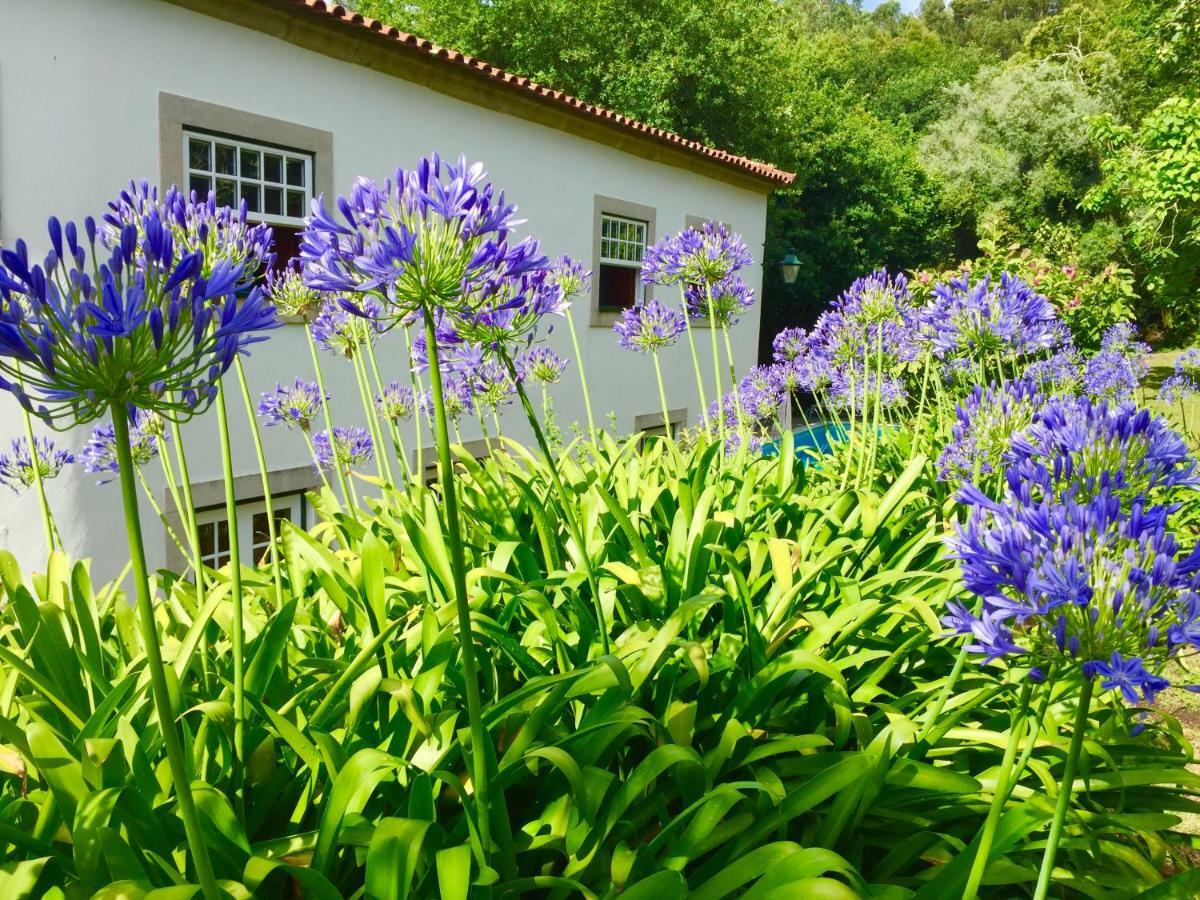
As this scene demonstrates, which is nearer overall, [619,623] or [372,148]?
[619,623]

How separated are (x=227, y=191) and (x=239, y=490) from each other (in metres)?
2.37

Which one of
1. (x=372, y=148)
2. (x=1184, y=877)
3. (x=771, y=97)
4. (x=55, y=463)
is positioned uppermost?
(x=771, y=97)

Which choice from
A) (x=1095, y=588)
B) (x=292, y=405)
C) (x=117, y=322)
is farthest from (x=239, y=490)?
(x=1095, y=588)

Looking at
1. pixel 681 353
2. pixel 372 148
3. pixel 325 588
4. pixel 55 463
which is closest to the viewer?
pixel 325 588

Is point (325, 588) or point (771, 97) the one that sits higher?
point (771, 97)

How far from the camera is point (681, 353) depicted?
41.6 ft

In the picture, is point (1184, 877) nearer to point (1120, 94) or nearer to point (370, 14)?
point (370, 14)

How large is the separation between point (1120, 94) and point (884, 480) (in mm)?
26819

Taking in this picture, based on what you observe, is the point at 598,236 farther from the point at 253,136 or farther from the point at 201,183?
the point at 201,183

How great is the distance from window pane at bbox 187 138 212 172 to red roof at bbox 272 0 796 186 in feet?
4.22

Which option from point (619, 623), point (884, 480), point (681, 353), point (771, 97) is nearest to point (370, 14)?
point (771, 97)

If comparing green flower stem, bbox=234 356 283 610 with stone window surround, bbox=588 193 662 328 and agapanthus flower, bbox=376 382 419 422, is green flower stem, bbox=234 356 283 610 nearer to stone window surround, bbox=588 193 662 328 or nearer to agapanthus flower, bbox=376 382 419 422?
agapanthus flower, bbox=376 382 419 422

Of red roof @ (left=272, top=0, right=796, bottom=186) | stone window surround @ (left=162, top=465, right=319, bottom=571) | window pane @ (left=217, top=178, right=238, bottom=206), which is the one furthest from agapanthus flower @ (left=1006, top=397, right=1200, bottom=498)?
red roof @ (left=272, top=0, right=796, bottom=186)

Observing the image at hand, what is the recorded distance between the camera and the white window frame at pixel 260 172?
6.64 m
